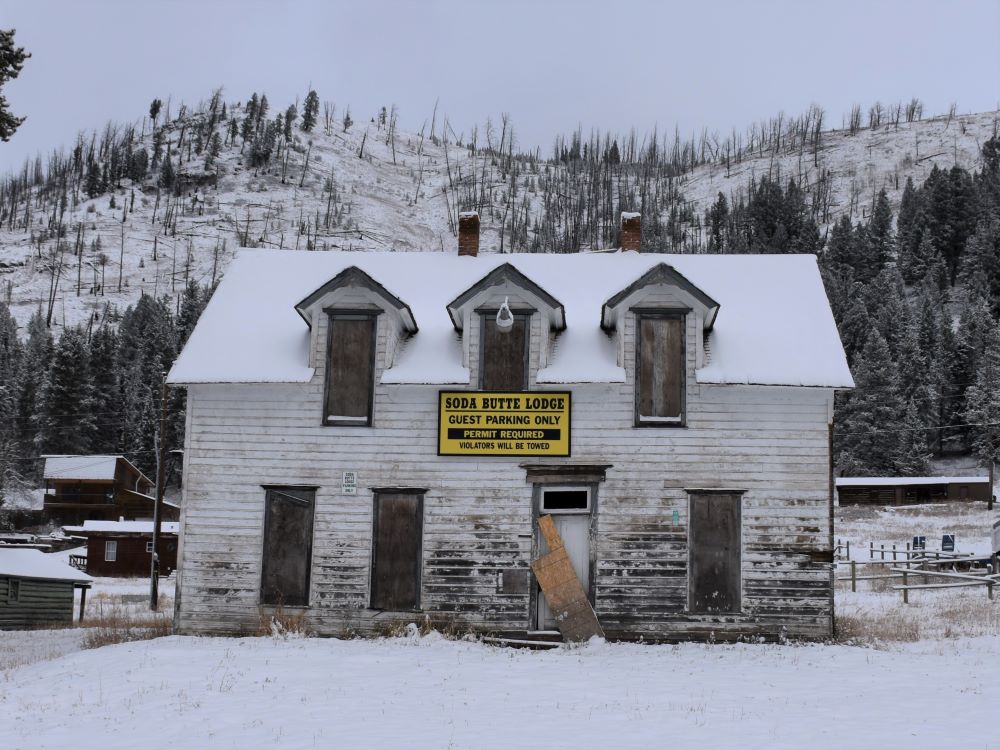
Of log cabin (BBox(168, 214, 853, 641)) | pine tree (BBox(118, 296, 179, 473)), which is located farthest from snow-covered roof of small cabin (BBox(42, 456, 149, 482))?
log cabin (BBox(168, 214, 853, 641))

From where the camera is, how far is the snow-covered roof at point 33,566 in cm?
3012

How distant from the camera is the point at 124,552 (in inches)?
2105

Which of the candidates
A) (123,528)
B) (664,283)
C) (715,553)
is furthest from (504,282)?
(123,528)

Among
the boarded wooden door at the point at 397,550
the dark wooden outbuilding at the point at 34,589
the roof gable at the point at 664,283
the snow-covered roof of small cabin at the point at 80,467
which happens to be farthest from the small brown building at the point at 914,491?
the boarded wooden door at the point at 397,550

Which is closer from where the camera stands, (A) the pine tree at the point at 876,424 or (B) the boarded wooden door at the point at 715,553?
(B) the boarded wooden door at the point at 715,553

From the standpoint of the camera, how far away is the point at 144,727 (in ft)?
35.1

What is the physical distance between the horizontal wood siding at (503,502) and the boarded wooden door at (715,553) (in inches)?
7.0

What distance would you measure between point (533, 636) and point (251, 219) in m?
181

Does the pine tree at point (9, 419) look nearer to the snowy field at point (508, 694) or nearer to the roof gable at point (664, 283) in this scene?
the snowy field at point (508, 694)

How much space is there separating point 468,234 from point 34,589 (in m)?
20.3

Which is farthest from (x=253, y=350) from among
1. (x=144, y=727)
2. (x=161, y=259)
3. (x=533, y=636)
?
(x=161, y=259)

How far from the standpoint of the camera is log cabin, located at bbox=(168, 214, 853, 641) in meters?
17.3

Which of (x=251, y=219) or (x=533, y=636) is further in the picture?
(x=251, y=219)

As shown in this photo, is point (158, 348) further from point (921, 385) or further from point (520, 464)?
point (520, 464)
